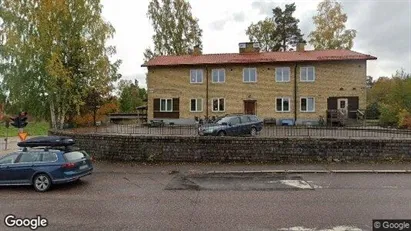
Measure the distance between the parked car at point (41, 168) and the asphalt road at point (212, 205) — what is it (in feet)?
1.23

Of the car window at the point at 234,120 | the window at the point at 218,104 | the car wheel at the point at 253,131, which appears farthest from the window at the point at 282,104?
the car window at the point at 234,120

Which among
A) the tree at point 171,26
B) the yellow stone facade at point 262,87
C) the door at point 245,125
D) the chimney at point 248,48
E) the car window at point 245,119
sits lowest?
the door at point 245,125

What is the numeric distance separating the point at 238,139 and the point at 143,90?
51.7 metres

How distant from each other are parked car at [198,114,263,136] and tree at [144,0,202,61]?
1103 inches

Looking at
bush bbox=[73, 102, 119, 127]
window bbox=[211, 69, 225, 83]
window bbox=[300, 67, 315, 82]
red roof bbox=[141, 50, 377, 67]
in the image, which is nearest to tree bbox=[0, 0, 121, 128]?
bush bbox=[73, 102, 119, 127]

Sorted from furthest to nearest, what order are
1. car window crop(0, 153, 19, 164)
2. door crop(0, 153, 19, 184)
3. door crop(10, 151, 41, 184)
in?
car window crop(0, 153, 19, 164), door crop(0, 153, 19, 184), door crop(10, 151, 41, 184)

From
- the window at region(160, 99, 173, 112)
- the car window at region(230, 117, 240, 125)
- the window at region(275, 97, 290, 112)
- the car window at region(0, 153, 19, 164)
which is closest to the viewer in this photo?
the car window at region(0, 153, 19, 164)

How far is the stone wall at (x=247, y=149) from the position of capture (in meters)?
14.6

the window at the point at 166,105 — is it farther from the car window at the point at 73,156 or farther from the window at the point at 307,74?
the car window at the point at 73,156

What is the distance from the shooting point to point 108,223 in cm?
723

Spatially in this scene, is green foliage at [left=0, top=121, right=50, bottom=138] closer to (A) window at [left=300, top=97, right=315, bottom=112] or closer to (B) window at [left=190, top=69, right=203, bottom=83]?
(B) window at [left=190, top=69, right=203, bottom=83]

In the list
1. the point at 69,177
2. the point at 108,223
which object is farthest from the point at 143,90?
the point at 108,223

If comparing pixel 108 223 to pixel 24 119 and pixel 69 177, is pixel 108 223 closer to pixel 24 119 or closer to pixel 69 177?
pixel 69 177

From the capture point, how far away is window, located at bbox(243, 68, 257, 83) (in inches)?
1257
